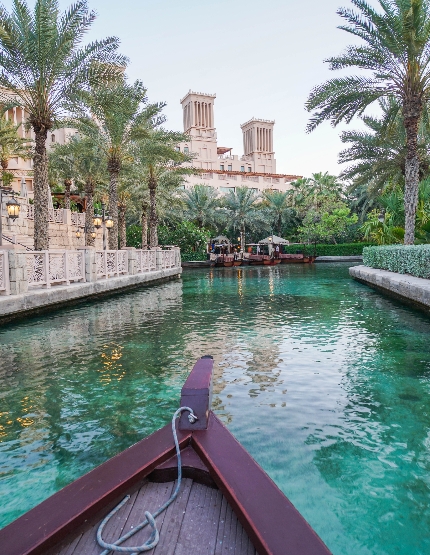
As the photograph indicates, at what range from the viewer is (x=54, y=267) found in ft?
46.0

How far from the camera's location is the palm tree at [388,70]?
1527 centimetres

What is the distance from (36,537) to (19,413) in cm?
346

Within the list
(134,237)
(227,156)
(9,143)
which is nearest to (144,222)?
(134,237)

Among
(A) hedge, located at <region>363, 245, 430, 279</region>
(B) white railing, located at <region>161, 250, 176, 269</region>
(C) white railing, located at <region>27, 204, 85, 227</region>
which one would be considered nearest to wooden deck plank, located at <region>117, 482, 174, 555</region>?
(A) hedge, located at <region>363, 245, 430, 279</region>

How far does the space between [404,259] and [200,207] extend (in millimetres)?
33901

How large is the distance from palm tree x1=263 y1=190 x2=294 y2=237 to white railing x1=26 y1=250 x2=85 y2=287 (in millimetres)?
39805

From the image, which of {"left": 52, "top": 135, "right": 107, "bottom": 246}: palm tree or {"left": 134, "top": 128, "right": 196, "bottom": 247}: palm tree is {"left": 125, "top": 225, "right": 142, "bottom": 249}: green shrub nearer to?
{"left": 134, "top": 128, "right": 196, "bottom": 247}: palm tree

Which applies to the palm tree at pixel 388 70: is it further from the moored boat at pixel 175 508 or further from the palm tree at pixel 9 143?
the palm tree at pixel 9 143

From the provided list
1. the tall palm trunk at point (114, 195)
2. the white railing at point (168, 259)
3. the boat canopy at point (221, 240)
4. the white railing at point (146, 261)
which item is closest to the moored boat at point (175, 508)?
the white railing at point (146, 261)

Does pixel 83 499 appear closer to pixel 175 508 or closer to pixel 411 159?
pixel 175 508

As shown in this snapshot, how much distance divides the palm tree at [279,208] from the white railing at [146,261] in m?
30.3

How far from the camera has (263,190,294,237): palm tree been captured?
176 ft

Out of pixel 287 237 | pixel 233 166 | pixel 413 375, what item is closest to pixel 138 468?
pixel 413 375

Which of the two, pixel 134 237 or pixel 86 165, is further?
pixel 134 237
